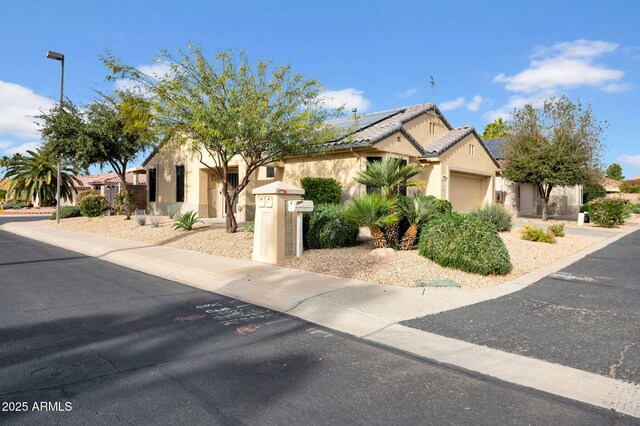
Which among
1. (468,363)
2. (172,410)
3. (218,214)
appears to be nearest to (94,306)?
(172,410)

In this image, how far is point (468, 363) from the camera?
15.5ft

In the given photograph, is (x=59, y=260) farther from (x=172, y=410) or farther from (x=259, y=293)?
(x=172, y=410)

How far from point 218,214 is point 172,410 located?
2043 centimetres

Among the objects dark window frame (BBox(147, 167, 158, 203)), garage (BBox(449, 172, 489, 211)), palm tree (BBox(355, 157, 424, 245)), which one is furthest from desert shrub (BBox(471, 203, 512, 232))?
dark window frame (BBox(147, 167, 158, 203))

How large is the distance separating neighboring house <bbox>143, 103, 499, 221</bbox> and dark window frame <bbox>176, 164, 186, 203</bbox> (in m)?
0.06

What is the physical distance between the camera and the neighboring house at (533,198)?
31359 millimetres

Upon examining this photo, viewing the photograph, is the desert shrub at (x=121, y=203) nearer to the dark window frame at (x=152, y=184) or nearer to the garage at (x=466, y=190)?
the dark window frame at (x=152, y=184)

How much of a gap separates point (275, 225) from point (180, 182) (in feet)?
50.3

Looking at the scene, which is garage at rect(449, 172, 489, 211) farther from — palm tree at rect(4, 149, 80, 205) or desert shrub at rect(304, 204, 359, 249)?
palm tree at rect(4, 149, 80, 205)

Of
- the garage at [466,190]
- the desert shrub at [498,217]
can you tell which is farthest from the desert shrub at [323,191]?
the garage at [466,190]

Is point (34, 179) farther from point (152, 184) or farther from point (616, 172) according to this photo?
point (616, 172)

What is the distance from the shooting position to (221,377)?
4207 mm

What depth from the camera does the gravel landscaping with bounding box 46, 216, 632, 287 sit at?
882cm

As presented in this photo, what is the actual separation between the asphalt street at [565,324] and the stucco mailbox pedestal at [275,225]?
4.91m
